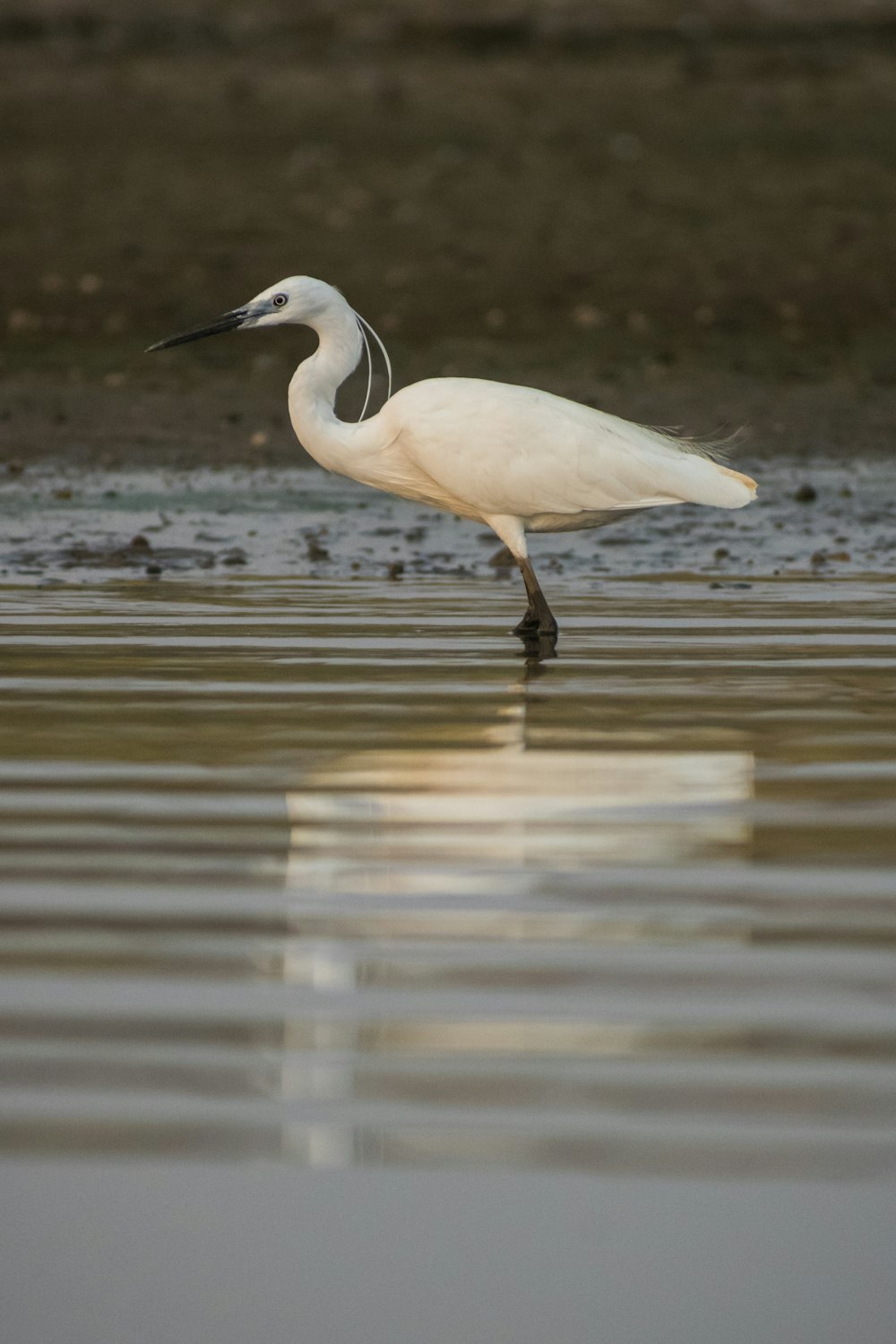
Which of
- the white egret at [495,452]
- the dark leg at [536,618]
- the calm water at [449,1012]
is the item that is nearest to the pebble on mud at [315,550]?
the white egret at [495,452]

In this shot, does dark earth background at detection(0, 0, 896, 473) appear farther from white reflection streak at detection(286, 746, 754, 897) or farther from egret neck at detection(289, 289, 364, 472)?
white reflection streak at detection(286, 746, 754, 897)

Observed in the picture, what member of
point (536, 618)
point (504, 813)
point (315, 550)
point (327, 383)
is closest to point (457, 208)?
point (315, 550)

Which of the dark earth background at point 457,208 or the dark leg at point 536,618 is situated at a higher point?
the dark earth background at point 457,208

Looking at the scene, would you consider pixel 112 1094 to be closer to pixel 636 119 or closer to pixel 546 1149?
pixel 546 1149

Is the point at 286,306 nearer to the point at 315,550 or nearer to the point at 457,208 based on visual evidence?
the point at 315,550

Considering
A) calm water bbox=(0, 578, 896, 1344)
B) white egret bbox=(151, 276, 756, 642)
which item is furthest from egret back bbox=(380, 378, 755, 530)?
calm water bbox=(0, 578, 896, 1344)

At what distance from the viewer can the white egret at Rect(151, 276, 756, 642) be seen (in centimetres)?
898

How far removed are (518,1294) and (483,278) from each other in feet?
55.2

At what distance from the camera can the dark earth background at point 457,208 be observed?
16203 millimetres

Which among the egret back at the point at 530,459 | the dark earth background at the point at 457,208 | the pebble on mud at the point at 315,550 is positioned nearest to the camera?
the egret back at the point at 530,459

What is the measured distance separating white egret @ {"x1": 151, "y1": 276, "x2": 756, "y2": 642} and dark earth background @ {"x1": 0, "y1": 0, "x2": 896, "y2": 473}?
4.32 metres

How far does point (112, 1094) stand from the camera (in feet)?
11.9

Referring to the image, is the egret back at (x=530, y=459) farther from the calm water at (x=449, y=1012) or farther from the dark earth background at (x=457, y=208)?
the dark earth background at (x=457, y=208)

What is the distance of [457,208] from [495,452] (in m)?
12.5
